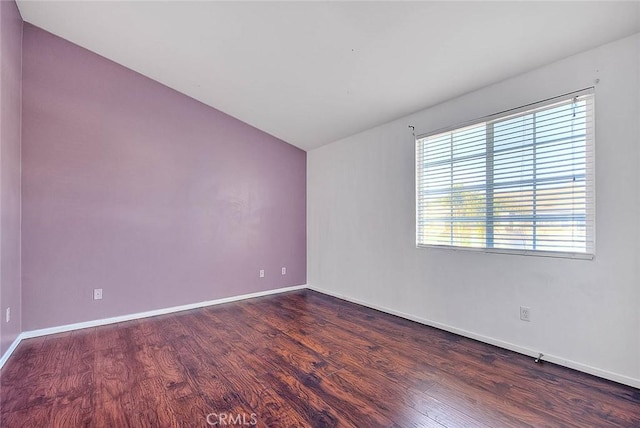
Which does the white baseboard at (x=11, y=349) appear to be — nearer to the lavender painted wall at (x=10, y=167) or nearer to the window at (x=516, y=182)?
the lavender painted wall at (x=10, y=167)

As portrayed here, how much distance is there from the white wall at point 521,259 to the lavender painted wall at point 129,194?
1.57 meters

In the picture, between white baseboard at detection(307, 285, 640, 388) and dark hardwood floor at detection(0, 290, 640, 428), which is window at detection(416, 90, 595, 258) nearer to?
white baseboard at detection(307, 285, 640, 388)

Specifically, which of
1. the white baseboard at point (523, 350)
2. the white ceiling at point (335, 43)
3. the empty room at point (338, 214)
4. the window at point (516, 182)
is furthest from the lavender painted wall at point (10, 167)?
the window at point (516, 182)

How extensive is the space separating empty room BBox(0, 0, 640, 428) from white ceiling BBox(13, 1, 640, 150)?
0.02 meters

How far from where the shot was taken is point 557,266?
2.33 metres

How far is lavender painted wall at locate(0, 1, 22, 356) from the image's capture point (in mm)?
2363

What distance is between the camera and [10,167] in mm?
2568

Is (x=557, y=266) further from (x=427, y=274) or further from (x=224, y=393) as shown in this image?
(x=224, y=393)

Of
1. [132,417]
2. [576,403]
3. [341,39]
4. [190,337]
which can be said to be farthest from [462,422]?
[341,39]

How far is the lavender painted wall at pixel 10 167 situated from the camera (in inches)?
93.0

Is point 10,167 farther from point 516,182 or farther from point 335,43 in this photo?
point 516,182

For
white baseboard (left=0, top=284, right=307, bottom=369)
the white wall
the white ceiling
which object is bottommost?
white baseboard (left=0, top=284, right=307, bottom=369)

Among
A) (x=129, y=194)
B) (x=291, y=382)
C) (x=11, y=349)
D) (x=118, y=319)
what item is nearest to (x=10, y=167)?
(x=129, y=194)

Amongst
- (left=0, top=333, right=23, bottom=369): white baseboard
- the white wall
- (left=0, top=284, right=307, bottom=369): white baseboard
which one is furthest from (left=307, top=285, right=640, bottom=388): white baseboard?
(left=0, top=333, right=23, bottom=369): white baseboard
